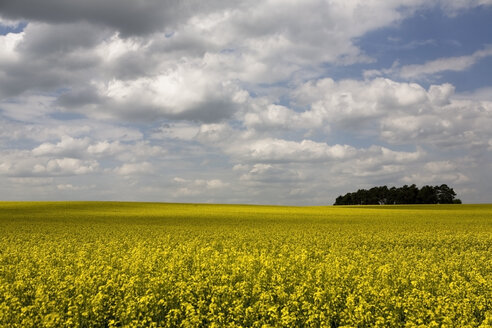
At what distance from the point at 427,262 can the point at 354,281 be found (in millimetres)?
5766

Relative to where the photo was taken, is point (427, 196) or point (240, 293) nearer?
point (240, 293)

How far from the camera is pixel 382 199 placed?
123 metres

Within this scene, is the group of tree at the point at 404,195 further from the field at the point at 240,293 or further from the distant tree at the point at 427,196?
the field at the point at 240,293

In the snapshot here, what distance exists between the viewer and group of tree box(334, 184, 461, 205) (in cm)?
11262

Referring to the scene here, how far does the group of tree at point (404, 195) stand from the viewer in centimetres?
11262

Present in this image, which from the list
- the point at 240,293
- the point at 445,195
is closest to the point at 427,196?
the point at 445,195

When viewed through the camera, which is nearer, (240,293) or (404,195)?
(240,293)

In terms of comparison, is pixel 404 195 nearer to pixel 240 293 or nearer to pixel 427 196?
pixel 427 196

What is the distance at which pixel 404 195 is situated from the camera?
385 feet

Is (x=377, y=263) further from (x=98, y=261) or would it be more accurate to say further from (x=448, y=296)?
(x=98, y=261)

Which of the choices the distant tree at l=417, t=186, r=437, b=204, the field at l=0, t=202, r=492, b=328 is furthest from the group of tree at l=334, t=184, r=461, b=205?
the field at l=0, t=202, r=492, b=328

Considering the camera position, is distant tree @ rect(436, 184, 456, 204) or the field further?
distant tree @ rect(436, 184, 456, 204)

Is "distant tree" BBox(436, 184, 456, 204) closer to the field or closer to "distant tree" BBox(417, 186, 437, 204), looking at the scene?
"distant tree" BBox(417, 186, 437, 204)

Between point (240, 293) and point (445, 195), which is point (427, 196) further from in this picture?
point (240, 293)
